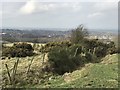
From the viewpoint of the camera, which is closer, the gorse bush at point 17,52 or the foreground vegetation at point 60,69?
the foreground vegetation at point 60,69

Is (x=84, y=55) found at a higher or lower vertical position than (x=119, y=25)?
lower

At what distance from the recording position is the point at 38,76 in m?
28.2

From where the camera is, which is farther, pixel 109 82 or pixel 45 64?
pixel 45 64

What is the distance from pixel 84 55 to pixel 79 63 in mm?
5030

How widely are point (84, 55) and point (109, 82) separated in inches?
737

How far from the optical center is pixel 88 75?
24781mm

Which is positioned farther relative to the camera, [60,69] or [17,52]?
[17,52]

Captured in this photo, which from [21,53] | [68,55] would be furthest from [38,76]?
[21,53]

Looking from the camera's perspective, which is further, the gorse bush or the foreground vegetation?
the gorse bush

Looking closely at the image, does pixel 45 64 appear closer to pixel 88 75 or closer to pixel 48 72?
pixel 48 72

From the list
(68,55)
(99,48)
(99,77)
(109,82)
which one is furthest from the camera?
(99,48)

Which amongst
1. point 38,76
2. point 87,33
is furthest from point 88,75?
point 87,33

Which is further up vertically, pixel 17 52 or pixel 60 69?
pixel 17 52

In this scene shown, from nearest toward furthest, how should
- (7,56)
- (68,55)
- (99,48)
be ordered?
(68,55) < (7,56) < (99,48)
